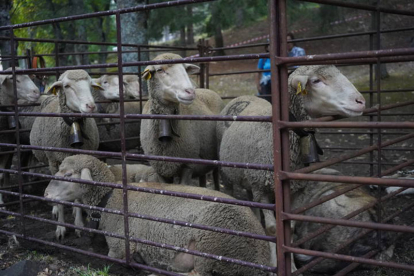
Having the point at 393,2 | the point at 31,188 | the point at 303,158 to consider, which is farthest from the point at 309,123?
the point at 393,2

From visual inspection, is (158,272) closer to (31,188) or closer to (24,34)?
(31,188)

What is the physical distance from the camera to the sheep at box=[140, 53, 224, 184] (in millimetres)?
4754

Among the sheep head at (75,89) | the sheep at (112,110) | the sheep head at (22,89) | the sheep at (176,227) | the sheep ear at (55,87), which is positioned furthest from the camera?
the sheep at (112,110)

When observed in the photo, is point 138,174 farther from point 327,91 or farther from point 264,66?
point 264,66

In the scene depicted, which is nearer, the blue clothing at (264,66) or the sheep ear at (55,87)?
the sheep ear at (55,87)

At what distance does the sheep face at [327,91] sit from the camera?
3.55m

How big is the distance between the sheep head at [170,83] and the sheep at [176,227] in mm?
937

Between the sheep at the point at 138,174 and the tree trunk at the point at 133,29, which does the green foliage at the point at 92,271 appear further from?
the tree trunk at the point at 133,29

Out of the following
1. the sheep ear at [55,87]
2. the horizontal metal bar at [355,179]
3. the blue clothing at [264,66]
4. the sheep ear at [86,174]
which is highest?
the blue clothing at [264,66]

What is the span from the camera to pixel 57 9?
54.2 feet

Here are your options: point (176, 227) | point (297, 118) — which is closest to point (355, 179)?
point (297, 118)

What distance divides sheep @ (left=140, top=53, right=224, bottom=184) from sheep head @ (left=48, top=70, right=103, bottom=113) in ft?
2.50

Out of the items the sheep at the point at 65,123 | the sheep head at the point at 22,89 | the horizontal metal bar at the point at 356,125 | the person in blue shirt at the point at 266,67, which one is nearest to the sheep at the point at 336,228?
the horizontal metal bar at the point at 356,125

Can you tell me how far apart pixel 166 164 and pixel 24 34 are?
2447cm
